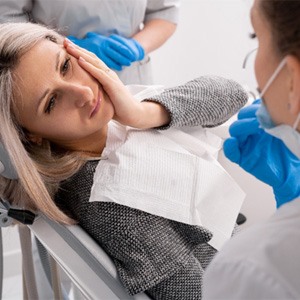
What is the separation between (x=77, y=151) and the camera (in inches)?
50.6

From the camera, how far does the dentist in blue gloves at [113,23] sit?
1.60 m

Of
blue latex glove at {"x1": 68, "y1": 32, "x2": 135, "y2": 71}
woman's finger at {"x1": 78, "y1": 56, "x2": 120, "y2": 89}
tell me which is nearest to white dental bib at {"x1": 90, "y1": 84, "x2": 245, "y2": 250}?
woman's finger at {"x1": 78, "y1": 56, "x2": 120, "y2": 89}

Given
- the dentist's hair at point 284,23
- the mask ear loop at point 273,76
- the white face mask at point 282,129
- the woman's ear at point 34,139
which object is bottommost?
the woman's ear at point 34,139

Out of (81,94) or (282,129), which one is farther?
(81,94)

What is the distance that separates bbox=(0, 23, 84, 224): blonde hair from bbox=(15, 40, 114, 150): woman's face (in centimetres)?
2

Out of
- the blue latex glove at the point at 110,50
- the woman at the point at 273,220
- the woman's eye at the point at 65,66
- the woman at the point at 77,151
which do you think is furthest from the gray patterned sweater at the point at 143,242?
the blue latex glove at the point at 110,50

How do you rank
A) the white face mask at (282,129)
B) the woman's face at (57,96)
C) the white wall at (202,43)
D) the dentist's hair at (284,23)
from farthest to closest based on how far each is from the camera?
1. the white wall at (202,43)
2. the woman's face at (57,96)
3. the white face mask at (282,129)
4. the dentist's hair at (284,23)

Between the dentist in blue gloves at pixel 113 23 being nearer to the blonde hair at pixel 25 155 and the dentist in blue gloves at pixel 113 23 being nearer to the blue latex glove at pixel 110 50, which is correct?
the blue latex glove at pixel 110 50

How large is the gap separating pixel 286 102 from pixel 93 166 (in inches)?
23.5

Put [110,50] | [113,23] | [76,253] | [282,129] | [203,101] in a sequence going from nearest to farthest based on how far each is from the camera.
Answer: [282,129], [76,253], [203,101], [110,50], [113,23]

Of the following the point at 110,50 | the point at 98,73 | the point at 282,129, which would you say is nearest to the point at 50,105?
the point at 98,73

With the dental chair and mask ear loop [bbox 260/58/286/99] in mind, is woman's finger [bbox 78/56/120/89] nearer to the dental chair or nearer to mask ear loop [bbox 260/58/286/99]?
the dental chair

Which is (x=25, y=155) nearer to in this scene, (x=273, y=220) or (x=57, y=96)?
(x=57, y=96)

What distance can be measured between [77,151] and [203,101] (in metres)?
0.35
